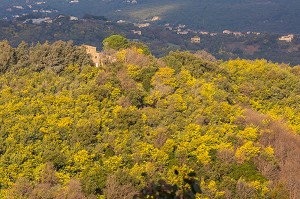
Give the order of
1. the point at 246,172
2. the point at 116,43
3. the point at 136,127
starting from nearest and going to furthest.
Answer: the point at 246,172, the point at 136,127, the point at 116,43

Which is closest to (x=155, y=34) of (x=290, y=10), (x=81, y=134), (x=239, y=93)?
(x=290, y=10)

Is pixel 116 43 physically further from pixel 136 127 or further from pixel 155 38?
pixel 155 38

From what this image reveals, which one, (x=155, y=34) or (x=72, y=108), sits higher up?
(x=72, y=108)

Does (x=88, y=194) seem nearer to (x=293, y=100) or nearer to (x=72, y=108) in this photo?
(x=72, y=108)

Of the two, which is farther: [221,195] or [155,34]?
[155,34]

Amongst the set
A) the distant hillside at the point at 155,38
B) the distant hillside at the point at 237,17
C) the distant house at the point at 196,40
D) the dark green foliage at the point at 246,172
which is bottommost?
the distant hillside at the point at 237,17

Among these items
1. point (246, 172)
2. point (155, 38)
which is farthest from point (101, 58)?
point (155, 38)

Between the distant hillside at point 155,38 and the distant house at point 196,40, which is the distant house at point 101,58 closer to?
the distant hillside at point 155,38

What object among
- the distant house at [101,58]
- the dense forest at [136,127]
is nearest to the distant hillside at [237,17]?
the distant house at [101,58]
